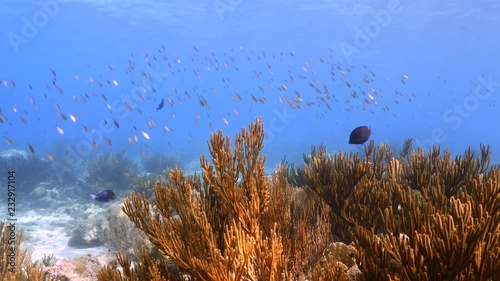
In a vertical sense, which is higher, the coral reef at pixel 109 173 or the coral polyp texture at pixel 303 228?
the coral reef at pixel 109 173

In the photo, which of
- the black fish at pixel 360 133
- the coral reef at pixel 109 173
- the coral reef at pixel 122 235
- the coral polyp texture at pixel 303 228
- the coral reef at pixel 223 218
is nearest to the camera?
the coral polyp texture at pixel 303 228

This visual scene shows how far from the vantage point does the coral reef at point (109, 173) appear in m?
19.6

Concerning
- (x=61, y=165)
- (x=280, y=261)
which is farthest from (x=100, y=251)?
(x=61, y=165)

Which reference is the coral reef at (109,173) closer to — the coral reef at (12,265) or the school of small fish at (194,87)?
the school of small fish at (194,87)

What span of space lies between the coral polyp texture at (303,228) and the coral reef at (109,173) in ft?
51.3

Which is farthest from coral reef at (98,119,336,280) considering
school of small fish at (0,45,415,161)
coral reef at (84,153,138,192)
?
coral reef at (84,153,138,192)

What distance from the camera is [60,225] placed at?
15508 mm

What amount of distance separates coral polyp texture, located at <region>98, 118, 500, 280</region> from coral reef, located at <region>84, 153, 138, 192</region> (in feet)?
51.3

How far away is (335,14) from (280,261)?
48522 millimetres

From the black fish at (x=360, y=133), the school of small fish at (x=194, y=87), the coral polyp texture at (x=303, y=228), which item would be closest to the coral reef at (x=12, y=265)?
the coral polyp texture at (x=303, y=228)

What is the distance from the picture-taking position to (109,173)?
20.9 metres

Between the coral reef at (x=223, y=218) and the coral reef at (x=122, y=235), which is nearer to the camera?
the coral reef at (x=223, y=218)

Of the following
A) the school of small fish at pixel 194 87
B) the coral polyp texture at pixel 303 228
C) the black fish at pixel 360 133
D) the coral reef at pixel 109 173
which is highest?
the school of small fish at pixel 194 87

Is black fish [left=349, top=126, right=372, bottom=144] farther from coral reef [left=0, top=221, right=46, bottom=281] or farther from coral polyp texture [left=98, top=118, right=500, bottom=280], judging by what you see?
coral reef [left=0, top=221, right=46, bottom=281]
